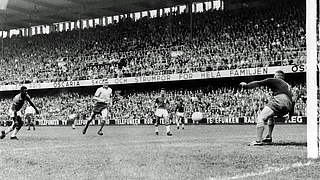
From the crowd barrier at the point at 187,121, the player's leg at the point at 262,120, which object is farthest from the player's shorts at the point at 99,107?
the crowd barrier at the point at 187,121

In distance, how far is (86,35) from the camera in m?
48.9

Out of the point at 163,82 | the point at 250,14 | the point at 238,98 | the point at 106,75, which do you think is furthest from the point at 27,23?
the point at 238,98

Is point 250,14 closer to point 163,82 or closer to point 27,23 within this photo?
point 163,82

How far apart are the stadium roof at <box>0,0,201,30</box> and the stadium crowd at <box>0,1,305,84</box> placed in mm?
1345

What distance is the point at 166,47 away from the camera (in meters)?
40.2

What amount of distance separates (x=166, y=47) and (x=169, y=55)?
134 centimetres

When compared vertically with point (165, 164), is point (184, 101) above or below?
above

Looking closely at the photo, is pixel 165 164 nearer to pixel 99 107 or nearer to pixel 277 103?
pixel 277 103

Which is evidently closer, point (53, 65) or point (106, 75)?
point (106, 75)

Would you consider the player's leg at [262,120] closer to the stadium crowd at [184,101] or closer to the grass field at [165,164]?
the grass field at [165,164]

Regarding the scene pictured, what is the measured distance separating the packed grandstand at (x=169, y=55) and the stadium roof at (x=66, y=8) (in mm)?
1408

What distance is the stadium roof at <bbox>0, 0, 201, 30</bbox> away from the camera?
45.1m

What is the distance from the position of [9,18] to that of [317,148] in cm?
4830

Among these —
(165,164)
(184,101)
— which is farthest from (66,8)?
(165,164)
